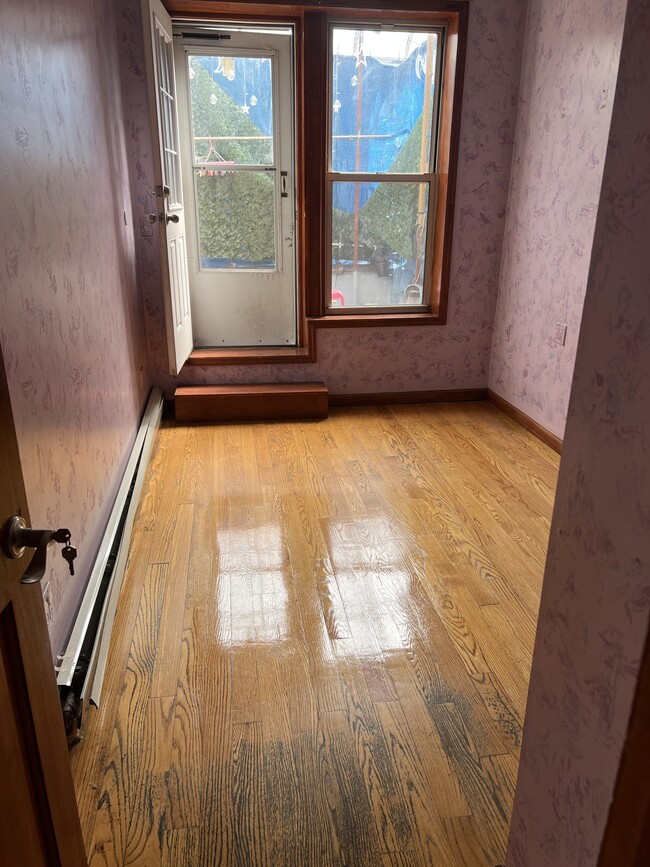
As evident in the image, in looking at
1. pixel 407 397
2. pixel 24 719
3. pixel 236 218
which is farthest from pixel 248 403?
pixel 24 719

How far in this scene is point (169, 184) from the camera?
335cm

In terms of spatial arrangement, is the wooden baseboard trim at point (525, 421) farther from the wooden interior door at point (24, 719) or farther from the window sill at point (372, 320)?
the wooden interior door at point (24, 719)

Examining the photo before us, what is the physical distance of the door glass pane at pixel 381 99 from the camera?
3637mm

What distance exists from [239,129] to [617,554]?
374 cm

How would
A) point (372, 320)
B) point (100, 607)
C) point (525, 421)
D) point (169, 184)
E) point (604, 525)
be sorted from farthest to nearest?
point (372, 320)
point (525, 421)
point (169, 184)
point (100, 607)
point (604, 525)

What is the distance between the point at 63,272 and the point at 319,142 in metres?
2.18

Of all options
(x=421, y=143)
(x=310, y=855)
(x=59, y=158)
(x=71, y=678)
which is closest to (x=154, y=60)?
(x=59, y=158)

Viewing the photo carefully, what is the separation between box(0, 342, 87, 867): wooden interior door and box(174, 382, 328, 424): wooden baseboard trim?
283 centimetres

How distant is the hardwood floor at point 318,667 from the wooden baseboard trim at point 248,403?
598 mm

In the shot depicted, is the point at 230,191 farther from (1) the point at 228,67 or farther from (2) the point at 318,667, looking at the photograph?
(2) the point at 318,667

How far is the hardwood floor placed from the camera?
143cm

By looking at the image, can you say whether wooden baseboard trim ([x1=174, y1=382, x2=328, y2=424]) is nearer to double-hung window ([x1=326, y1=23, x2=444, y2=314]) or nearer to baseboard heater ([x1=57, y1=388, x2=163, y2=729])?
double-hung window ([x1=326, y1=23, x2=444, y2=314])

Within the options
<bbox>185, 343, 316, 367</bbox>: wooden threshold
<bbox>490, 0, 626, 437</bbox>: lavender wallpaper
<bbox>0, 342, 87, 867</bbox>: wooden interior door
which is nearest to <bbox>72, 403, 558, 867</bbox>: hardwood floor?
<bbox>0, 342, 87, 867</bbox>: wooden interior door

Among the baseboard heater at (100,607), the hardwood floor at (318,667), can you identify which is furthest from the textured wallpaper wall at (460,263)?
the baseboard heater at (100,607)
